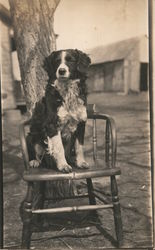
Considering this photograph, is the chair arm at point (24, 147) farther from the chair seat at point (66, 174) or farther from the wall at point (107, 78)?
the wall at point (107, 78)

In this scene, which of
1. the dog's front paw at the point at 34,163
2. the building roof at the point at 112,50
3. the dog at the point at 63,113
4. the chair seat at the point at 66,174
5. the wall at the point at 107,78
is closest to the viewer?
the chair seat at the point at 66,174

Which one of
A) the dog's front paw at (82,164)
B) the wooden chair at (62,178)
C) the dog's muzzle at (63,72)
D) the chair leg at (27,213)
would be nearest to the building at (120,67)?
the dog's muzzle at (63,72)

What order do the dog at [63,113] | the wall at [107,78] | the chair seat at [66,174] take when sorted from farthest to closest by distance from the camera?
the wall at [107,78], the dog at [63,113], the chair seat at [66,174]

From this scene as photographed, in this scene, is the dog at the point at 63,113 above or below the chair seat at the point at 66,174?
above

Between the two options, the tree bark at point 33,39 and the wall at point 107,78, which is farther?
the wall at point 107,78

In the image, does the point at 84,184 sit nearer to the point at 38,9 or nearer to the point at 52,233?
the point at 52,233

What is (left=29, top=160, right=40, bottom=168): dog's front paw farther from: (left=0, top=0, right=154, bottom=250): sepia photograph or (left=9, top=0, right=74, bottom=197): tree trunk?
(left=9, top=0, right=74, bottom=197): tree trunk
